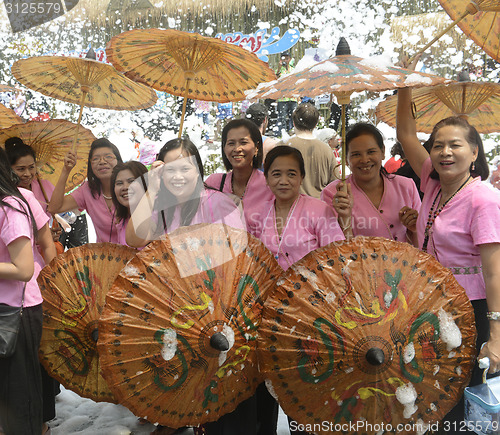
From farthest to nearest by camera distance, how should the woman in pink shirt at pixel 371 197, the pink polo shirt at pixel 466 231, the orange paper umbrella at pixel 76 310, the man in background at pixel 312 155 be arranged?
the man in background at pixel 312 155 → the woman in pink shirt at pixel 371 197 → the orange paper umbrella at pixel 76 310 → the pink polo shirt at pixel 466 231

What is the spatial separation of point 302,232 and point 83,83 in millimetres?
1897

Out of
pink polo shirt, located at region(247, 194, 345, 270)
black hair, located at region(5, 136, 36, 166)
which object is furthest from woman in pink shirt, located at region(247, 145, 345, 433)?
black hair, located at region(5, 136, 36, 166)

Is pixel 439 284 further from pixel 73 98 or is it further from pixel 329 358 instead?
pixel 73 98

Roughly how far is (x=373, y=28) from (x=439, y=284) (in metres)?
6.94

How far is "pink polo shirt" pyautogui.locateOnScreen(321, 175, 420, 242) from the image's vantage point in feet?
8.73

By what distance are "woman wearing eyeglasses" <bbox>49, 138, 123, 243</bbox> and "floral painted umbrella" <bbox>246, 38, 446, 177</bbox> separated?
49.3 inches

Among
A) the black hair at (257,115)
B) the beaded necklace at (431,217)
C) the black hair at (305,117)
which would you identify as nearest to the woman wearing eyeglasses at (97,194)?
the black hair at (257,115)

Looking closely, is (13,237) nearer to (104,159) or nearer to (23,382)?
(23,382)

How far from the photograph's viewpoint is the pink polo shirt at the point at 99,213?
3.02 metres

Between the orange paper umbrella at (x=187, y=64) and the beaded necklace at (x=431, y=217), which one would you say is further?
the orange paper umbrella at (x=187, y=64)

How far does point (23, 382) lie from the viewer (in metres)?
2.23

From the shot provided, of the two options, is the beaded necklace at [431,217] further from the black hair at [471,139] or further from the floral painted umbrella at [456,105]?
the floral painted umbrella at [456,105]

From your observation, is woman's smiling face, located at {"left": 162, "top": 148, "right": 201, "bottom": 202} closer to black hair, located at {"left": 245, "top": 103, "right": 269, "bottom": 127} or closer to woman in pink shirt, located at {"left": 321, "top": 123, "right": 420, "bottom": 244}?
woman in pink shirt, located at {"left": 321, "top": 123, "right": 420, "bottom": 244}

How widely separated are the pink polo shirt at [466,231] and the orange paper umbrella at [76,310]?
1.50m
